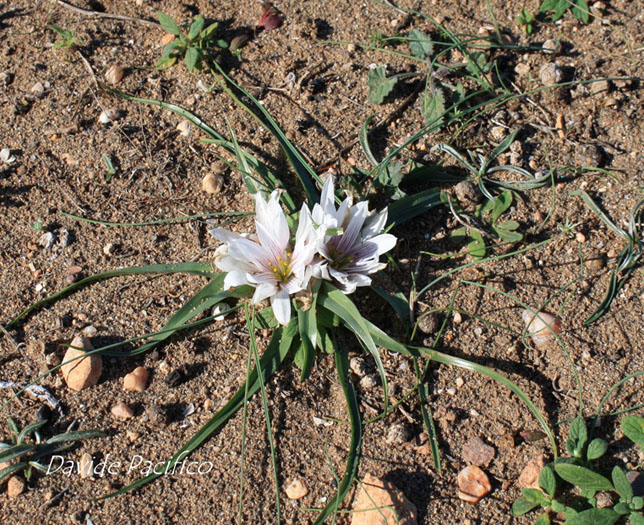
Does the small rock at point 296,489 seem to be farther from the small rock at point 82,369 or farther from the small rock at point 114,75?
the small rock at point 114,75

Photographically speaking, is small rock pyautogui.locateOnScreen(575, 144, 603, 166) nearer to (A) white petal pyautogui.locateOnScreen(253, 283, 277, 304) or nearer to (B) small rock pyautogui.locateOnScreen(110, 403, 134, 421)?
(A) white petal pyautogui.locateOnScreen(253, 283, 277, 304)

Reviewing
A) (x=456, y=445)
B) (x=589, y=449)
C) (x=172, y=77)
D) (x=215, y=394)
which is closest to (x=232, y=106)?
(x=172, y=77)

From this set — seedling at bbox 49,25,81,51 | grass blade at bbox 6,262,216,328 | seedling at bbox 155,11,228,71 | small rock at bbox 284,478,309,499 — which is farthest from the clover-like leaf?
small rock at bbox 284,478,309,499

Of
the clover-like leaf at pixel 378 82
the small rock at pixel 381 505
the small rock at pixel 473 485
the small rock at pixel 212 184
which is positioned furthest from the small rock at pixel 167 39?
the small rock at pixel 473 485

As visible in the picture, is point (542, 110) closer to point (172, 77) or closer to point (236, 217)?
point (236, 217)

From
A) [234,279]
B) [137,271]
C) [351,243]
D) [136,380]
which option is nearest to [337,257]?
[351,243]
